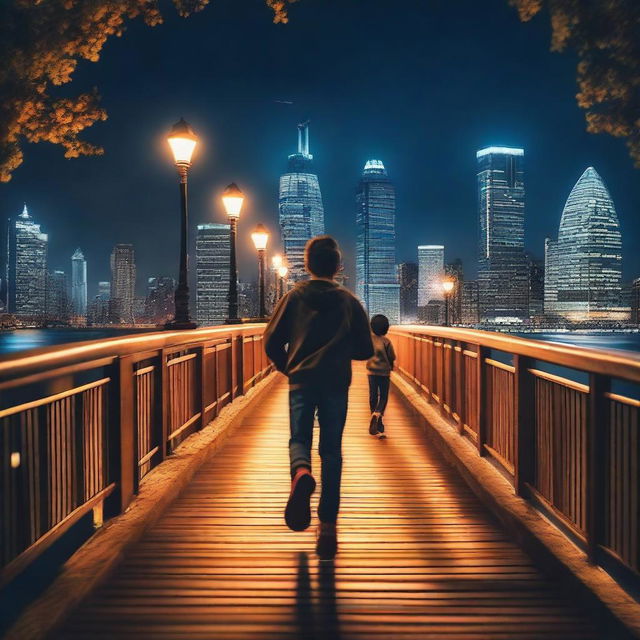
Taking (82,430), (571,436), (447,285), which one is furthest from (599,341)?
(82,430)

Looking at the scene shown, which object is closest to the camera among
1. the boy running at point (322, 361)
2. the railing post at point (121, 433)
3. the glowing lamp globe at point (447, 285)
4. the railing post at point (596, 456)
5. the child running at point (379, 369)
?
the railing post at point (596, 456)

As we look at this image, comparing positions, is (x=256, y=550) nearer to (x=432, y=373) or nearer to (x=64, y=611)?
(x=64, y=611)

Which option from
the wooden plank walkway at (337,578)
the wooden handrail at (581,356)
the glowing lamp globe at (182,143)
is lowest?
the wooden plank walkway at (337,578)

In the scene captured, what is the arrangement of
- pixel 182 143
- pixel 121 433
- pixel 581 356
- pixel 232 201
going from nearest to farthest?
pixel 581 356
pixel 121 433
pixel 182 143
pixel 232 201

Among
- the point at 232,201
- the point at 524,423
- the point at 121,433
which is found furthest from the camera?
the point at 232,201

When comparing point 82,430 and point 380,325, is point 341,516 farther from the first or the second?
point 380,325

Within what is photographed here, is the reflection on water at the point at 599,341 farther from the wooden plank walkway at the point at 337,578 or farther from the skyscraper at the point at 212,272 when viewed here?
the wooden plank walkway at the point at 337,578

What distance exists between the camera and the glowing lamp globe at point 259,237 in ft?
55.5

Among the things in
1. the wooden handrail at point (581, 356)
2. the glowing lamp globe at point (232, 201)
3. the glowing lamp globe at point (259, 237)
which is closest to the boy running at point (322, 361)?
the wooden handrail at point (581, 356)

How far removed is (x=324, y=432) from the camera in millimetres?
3408

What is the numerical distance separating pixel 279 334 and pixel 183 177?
5741mm

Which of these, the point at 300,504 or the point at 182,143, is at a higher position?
the point at 182,143

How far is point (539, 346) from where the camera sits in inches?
140

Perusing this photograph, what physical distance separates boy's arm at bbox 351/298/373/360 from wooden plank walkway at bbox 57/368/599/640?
49.0 inches
